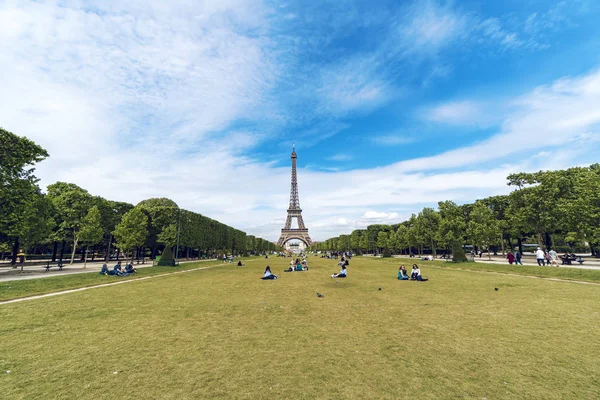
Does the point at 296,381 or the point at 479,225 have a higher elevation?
the point at 479,225

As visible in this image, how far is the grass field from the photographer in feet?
17.0

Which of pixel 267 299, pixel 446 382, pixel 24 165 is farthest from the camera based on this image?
pixel 24 165

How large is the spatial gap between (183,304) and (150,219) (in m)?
53.7

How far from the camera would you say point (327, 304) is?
511 inches

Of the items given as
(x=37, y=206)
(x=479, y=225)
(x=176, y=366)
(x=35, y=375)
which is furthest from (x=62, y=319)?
(x=479, y=225)

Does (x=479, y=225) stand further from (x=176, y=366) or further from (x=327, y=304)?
(x=176, y=366)

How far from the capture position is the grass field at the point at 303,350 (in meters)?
5.17

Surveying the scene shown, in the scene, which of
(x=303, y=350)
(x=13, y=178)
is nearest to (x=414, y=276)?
(x=303, y=350)

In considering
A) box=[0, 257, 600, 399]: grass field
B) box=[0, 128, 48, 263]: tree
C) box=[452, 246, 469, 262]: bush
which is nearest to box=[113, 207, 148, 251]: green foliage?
box=[0, 128, 48, 263]: tree

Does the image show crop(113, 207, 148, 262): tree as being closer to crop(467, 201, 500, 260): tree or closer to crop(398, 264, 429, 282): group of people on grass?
crop(398, 264, 429, 282): group of people on grass

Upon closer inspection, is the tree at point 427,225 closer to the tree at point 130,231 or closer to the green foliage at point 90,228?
the tree at point 130,231

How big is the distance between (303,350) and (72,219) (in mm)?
50248

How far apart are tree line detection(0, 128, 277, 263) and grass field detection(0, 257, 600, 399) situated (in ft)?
65.4

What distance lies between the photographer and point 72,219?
42656mm
